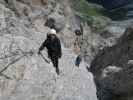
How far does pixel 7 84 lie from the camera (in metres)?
17.5

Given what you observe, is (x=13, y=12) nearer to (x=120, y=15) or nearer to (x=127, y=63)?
(x=127, y=63)

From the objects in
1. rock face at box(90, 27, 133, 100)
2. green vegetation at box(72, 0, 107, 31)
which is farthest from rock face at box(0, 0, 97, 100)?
green vegetation at box(72, 0, 107, 31)

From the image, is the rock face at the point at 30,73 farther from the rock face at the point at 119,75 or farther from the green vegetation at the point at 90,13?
the green vegetation at the point at 90,13

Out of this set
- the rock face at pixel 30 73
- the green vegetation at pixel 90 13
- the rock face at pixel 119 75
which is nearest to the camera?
the rock face at pixel 119 75

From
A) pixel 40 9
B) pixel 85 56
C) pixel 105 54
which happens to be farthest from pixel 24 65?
pixel 85 56

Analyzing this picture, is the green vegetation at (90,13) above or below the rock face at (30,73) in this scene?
below

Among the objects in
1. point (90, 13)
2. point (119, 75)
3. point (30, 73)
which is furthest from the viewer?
point (90, 13)

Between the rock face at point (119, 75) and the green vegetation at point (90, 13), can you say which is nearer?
the rock face at point (119, 75)

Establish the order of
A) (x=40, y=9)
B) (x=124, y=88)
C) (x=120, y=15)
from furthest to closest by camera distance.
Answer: (x=120, y=15) < (x=40, y=9) < (x=124, y=88)

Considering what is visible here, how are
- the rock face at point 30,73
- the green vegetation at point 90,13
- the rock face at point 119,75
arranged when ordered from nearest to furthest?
the rock face at point 119,75, the rock face at point 30,73, the green vegetation at point 90,13

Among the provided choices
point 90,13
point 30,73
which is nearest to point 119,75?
point 30,73

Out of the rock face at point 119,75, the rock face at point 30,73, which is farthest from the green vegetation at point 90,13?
the rock face at point 119,75

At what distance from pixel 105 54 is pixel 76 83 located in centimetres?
239

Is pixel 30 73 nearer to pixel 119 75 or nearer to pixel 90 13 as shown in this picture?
pixel 119 75
